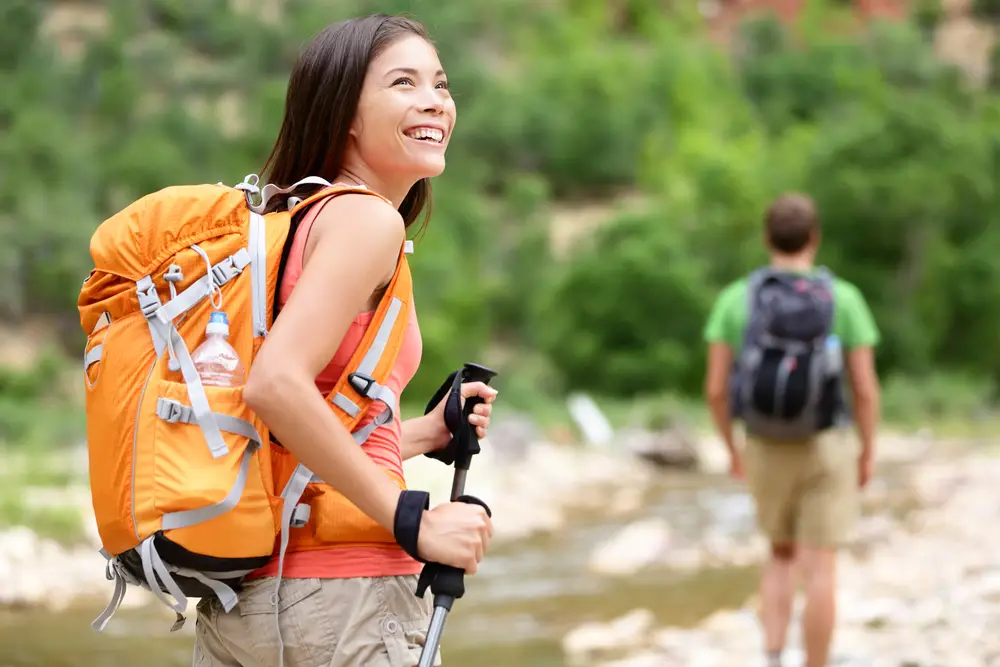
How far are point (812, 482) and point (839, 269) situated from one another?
30043mm

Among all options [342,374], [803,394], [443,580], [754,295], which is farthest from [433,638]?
[754,295]

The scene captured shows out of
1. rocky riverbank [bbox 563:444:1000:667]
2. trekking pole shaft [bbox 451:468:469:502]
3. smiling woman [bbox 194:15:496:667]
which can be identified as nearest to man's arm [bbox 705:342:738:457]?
rocky riverbank [bbox 563:444:1000:667]

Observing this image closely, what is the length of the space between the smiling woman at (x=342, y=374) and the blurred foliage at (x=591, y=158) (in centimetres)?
31

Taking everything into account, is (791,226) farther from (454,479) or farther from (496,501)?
(496,501)

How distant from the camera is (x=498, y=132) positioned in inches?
2450

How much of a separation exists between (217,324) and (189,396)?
109mm

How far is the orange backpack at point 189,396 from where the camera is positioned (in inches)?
72.9

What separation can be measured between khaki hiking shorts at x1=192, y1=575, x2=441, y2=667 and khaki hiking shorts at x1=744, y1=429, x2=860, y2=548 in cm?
340

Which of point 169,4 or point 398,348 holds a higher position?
point 169,4

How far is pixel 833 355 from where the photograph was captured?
507 centimetres

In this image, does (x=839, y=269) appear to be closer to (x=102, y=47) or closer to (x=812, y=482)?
(x=812, y=482)

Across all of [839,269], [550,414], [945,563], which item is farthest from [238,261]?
[839,269]

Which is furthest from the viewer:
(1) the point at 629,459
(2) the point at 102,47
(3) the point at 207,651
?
(2) the point at 102,47

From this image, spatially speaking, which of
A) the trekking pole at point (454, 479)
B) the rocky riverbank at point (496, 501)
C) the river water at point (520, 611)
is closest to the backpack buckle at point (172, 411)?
the trekking pole at point (454, 479)
